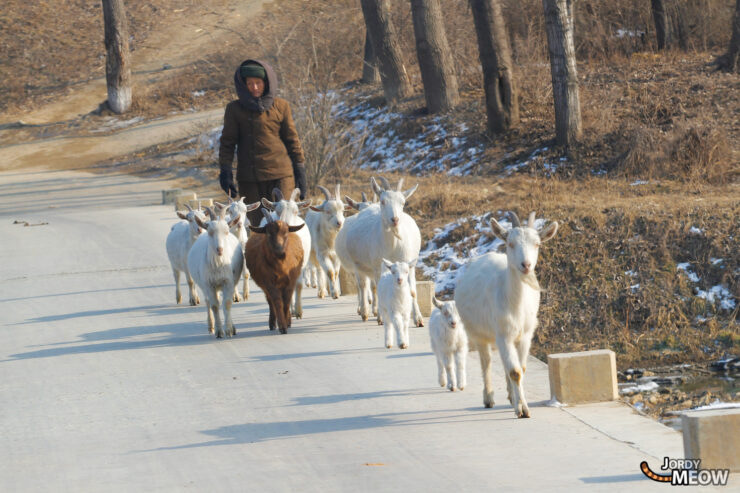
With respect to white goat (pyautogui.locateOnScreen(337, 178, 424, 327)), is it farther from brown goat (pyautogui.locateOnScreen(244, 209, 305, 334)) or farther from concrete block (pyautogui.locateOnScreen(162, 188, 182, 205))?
concrete block (pyautogui.locateOnScreen(162, 188, 182, 205))

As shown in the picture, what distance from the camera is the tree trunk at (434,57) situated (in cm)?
2570

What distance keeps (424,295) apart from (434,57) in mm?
14596

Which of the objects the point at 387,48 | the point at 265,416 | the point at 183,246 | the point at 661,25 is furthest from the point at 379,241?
the point at 661,25

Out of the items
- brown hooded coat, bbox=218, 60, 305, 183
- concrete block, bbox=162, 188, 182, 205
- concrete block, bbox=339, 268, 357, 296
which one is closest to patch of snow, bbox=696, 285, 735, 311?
concrete block, bbox=339, 268, 357, 296

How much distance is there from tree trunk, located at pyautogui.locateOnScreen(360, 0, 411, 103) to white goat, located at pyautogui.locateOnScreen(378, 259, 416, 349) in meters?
18.9

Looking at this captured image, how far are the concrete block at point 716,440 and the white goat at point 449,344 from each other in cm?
264

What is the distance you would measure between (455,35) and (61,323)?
2305cm

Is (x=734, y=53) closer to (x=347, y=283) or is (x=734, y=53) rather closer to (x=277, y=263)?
(x=347, y=283)

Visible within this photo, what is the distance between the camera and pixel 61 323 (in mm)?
13359

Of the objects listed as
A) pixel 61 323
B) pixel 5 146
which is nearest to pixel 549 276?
pixel 61 323

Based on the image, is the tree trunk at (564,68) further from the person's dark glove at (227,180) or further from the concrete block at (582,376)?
the concrete block at (582,376)

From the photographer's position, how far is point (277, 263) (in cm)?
1147

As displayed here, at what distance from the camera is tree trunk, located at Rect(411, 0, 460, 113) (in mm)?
25703

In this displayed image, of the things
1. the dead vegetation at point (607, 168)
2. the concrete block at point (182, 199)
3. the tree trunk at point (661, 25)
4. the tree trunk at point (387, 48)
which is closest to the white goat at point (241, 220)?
the dead vegetation at point (607, 168)
